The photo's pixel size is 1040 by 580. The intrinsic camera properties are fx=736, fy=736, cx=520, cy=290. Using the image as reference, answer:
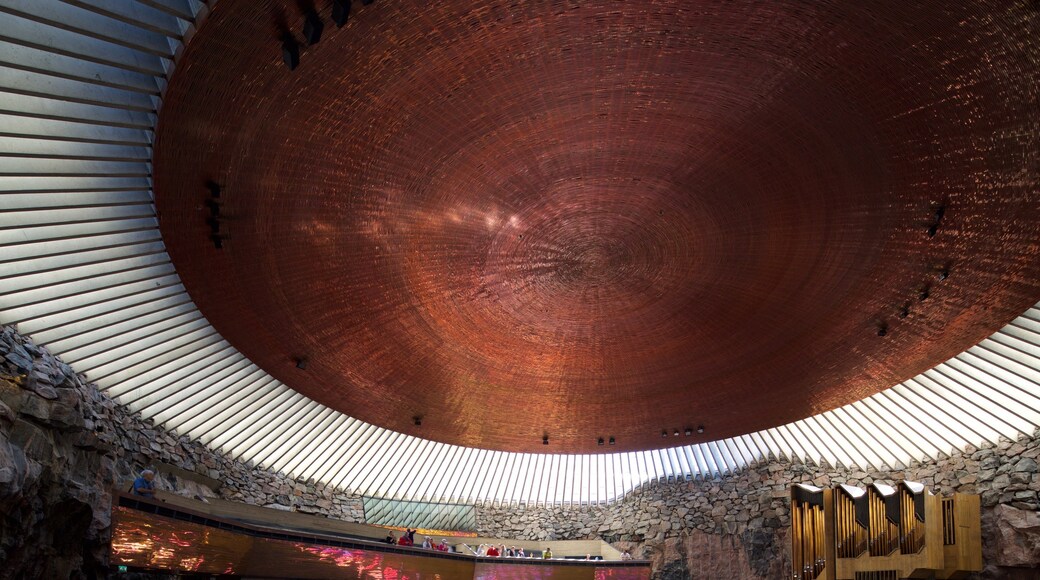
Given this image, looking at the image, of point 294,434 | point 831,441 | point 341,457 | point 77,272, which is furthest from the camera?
point 341,457

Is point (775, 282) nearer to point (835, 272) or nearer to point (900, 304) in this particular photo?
point (835, 272)

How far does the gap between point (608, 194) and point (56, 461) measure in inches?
467

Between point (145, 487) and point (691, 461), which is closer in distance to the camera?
point (145, 487)

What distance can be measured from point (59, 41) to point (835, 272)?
43.2 feet

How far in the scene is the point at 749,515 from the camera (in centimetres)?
2567

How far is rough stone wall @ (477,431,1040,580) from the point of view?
19.0 meters

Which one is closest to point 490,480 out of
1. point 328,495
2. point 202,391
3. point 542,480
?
point 542,480

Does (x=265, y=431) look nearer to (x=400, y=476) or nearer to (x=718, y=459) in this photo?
(x=400, y=476)

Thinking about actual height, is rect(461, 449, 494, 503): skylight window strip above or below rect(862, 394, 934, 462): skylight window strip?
below

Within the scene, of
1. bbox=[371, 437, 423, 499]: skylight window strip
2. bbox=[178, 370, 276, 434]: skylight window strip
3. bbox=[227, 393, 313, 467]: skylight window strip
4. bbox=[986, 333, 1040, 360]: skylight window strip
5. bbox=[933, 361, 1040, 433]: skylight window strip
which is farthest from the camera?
bbox=[371, 437, 423, 499]: skylight window strip

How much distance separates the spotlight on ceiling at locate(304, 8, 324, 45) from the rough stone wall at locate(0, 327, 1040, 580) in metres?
9.27

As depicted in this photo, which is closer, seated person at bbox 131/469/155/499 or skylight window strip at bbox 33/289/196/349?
seated person at bbox 131/469/155/499

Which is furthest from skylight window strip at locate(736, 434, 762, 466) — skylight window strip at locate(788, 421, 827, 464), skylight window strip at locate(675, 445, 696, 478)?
skylight window strip at locate(675, 445, 696, 478)

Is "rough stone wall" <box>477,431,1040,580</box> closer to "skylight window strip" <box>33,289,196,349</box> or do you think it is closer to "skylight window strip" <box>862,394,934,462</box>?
"skylight window strip" <box>862,394,934,462</box>
